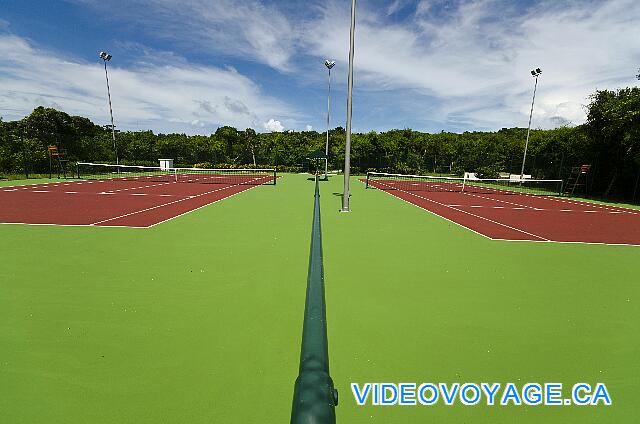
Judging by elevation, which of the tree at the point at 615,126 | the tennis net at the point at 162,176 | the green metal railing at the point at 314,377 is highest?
the tree at the point at 615,126

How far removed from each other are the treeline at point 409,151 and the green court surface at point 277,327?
71.3 ft

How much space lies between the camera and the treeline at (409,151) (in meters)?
23.8

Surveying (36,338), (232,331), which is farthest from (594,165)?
(36,338)

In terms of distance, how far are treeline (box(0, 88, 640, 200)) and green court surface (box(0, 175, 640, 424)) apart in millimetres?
21718

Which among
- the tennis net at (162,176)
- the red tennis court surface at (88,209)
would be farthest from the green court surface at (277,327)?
the tennis net at (162,176)

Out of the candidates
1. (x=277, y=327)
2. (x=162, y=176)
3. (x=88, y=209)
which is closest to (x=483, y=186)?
(x=88, y=209)

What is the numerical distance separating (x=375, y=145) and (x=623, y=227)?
153 feet

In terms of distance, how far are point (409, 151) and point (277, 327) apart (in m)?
60.9

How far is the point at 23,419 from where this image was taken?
2.71 metres

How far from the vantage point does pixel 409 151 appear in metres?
61.3

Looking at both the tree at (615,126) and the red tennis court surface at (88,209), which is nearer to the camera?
the red tennis court surface at (88,209)

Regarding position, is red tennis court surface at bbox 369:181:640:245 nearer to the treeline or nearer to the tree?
the tree

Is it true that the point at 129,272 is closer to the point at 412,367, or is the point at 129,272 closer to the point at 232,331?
the point at 232,331

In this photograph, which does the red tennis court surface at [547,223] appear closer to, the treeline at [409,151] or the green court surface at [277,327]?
the green court surface at [277,327]
